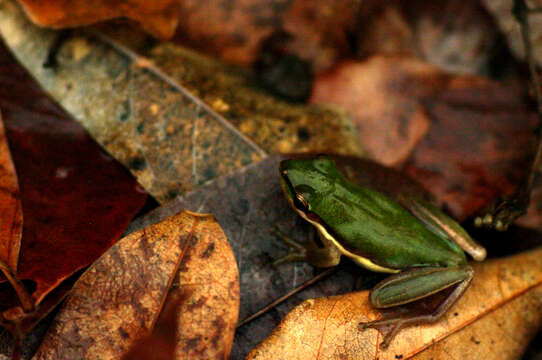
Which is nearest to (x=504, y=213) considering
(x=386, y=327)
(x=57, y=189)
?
(x=386, y=327)

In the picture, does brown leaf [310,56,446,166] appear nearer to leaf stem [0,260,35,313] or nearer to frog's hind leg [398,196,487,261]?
frog's hind leg [398,196,487,261]

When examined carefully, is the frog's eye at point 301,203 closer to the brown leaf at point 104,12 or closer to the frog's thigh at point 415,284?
the frog's thigh at point 415,284

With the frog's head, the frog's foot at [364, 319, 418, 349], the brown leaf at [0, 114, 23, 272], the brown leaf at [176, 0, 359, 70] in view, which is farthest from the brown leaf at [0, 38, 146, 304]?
the frog's foot at [364, 319, 418, 349]

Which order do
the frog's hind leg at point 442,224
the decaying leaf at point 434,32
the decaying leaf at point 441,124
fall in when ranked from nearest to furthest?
the frog's hind leg at point 442,224
the decaying leaf at point 441,124
the decaying leaf at point 434,32

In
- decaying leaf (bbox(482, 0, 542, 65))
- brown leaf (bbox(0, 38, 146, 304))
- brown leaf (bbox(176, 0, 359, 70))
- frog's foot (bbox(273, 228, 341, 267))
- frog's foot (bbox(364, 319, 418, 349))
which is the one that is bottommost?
frog's foot (bbox(364, 319, 418, 349))

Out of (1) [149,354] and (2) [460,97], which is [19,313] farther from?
(2) [460,97]

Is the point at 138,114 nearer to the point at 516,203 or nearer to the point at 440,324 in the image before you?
the point at 440,324

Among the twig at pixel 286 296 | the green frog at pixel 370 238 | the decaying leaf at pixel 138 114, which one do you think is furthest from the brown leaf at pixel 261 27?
the twig at pixel 286 296

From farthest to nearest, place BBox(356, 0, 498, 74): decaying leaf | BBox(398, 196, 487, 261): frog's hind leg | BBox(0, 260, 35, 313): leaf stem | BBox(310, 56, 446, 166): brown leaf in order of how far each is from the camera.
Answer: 1. BBox(356, 0, 498, 74): decaying leaf
2. BBox(310, 56, 446, 166): brown leaf
3. BBox(398, 196, 487, 261): frog's hind leg
4. BBox(0, 260, 35, 313): leaf stem
